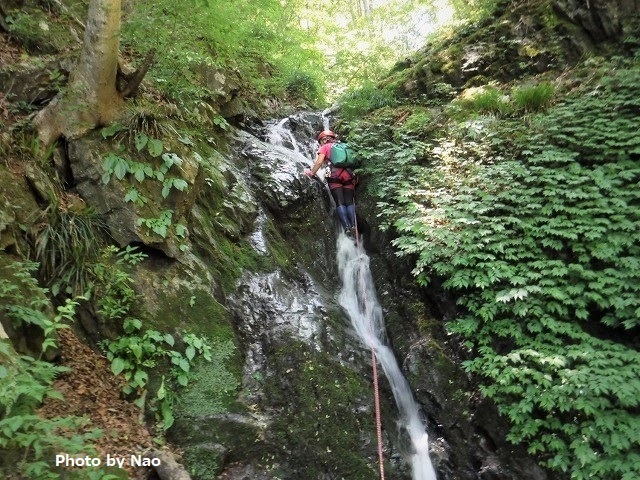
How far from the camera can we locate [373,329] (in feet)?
19.8

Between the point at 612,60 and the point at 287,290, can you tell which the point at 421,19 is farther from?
the point at 287,290

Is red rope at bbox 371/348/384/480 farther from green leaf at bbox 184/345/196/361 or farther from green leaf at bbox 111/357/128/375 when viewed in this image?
green leaf at bbox 111/357/128/375

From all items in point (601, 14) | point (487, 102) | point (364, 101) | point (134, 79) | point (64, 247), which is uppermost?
point (364, 101)

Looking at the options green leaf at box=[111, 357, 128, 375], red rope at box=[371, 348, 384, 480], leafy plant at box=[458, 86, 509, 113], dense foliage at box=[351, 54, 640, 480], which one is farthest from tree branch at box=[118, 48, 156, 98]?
leafy plant at box=[458, 86, 509, 113]

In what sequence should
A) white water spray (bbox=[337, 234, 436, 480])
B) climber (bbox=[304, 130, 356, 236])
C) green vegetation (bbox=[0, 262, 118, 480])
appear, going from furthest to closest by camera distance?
1. climber (bbox=[304, 130, 356, 236])
2. white water spray (bbox=[337, 234, 436, 480])
3. green vegetation (bbox=[0, 262, 118, 480])

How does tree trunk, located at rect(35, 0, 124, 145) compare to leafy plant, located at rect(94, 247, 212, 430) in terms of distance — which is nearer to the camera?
leafy plant, located at rect(94, 247, 212, 430)

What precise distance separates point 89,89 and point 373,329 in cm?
501

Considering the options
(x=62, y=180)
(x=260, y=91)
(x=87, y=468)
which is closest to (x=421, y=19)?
(x=260, y=91)

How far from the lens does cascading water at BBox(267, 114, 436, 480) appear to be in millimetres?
4719

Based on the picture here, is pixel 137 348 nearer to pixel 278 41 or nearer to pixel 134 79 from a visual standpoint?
pixel 134 79

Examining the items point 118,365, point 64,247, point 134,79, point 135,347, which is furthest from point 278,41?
point 118,365

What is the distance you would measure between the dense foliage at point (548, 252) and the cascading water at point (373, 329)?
3.16 ft

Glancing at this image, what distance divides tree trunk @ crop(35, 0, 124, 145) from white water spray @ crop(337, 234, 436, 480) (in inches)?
170

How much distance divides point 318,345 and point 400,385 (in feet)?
4.07
